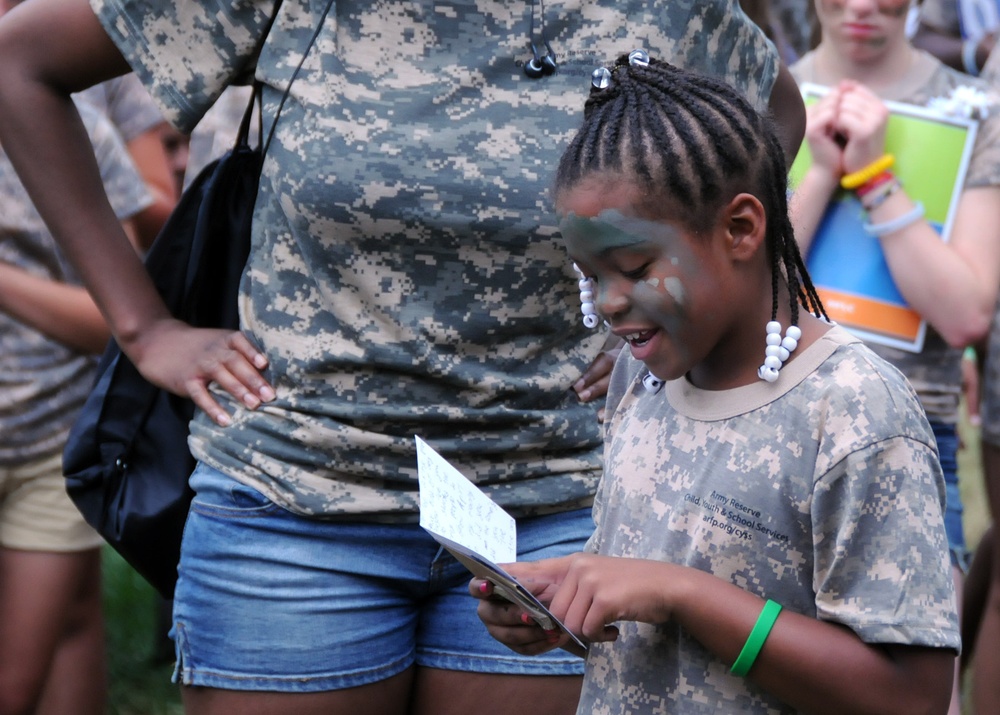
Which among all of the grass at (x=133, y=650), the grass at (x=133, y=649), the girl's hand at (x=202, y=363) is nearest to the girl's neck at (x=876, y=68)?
the grass at (x=133, y=649)

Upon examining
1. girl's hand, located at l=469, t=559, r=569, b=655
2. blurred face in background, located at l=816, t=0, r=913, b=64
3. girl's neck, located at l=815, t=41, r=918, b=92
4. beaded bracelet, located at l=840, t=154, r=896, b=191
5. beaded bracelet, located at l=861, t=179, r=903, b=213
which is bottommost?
girl's hand, located at l=469, t=559, r=569, b=655

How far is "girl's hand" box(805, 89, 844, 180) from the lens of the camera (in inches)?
127

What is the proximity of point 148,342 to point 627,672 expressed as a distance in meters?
1.09

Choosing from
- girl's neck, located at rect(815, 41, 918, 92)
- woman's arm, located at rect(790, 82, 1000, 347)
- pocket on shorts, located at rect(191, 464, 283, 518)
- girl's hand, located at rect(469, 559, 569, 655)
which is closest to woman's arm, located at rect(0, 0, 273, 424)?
pocket on shorts, located at rect(191, 464, 283, 518)

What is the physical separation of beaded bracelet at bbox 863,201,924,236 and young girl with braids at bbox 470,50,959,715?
1.46 meters

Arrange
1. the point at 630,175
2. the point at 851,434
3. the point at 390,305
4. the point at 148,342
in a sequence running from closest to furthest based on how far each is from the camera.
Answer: the point at 851,434 < the point at 630,175 < the point at 390,305 < the point at 148,342

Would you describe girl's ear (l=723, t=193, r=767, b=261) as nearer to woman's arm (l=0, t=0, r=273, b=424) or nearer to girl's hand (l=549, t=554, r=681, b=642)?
girl's hand (l=549, t=554, r=681, b=642)

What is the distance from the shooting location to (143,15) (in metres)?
2.15

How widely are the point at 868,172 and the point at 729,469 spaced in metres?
1.74

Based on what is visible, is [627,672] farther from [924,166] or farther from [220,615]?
[924,166]

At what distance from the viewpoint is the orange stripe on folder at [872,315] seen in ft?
10.7

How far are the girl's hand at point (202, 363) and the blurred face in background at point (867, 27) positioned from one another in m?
1.92

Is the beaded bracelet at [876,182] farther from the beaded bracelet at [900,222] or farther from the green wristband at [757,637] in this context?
the green wristband at [757,637]

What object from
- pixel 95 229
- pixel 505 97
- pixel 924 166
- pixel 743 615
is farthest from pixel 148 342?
pixel 924 166
